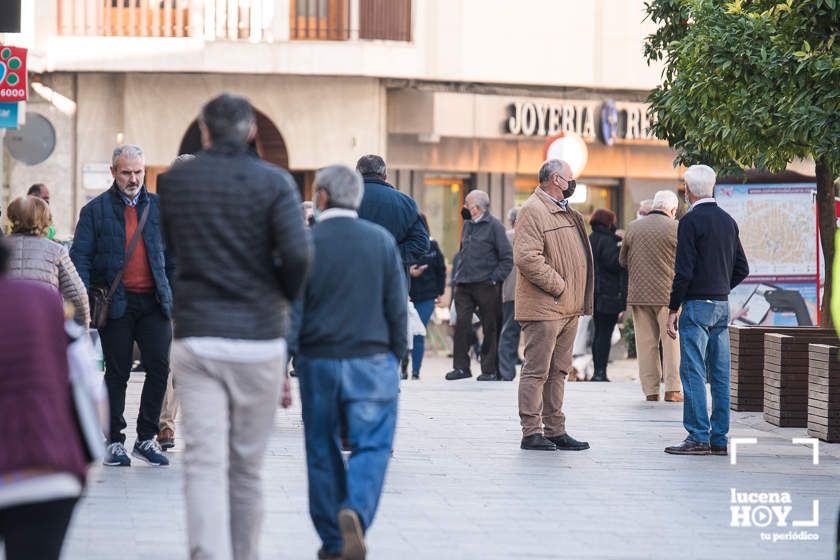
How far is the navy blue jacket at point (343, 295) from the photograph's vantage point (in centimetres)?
Answer: 792

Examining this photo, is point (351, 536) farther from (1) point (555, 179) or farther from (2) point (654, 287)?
(2) point (654, 287)

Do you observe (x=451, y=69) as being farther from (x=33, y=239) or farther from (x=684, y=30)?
(x=33, y=239)

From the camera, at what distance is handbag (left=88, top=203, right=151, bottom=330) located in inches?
430

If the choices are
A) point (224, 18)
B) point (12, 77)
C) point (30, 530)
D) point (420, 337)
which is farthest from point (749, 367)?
point (224, 18)

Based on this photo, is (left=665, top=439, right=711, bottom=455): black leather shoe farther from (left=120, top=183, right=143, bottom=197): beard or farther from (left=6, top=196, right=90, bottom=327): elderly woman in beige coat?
(left=6, top=196, right=90, bottom=327): elderly woman in beige coat

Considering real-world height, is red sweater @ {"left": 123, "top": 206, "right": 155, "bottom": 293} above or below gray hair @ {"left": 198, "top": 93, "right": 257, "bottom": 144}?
below

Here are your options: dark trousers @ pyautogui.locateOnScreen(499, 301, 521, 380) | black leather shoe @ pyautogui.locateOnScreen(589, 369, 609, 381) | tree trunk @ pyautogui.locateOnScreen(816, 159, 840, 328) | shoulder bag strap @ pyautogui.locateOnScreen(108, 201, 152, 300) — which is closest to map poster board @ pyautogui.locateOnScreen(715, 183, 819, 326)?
black leather shoe @ pyautogui.locateOnScreen(589, 369, 609, 381)

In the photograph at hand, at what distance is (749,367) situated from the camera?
16016mm

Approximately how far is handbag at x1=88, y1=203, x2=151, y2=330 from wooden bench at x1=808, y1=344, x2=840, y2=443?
530 cm

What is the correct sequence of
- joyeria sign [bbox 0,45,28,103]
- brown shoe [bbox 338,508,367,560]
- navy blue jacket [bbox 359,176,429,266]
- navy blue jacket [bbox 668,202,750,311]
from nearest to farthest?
1. brown shoe [bbox 338,508,367,560]
2. navy blue jacket [bbox 359,176,429,266]
3. navy blue jacket [bbox 668,202,750,311]
4. joyeria sign [bbox 0,45,28,103]

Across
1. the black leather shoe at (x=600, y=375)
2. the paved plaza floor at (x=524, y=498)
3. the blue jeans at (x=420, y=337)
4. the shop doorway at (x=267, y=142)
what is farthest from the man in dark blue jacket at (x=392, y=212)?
the shop doorway at (x=267, y=142)

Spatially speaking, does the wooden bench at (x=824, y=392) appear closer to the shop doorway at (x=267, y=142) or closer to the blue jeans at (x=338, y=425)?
the blue jeans at (x=338, y=425)

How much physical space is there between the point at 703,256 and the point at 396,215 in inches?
84.8

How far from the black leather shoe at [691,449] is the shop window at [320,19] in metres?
17.4
